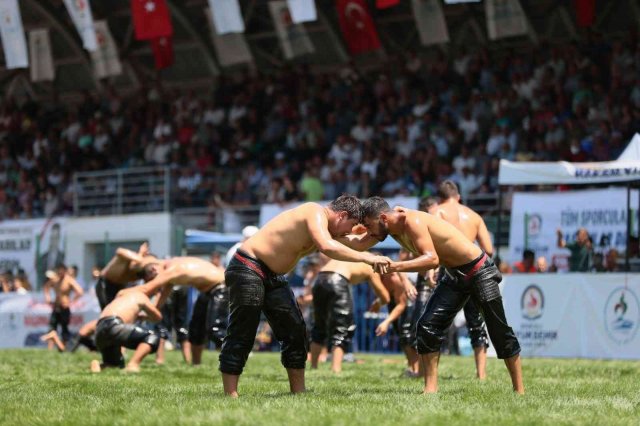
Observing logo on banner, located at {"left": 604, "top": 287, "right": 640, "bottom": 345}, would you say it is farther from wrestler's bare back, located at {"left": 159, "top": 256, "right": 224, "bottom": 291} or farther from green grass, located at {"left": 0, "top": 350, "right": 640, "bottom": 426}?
wrestler's bare back, located at {"left": 159, "top": 256, "right": 224, "bottom": 291}

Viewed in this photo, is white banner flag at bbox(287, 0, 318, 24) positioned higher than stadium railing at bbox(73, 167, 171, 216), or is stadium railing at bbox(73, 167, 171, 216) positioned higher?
white banner flag at bbox(287, 0, 318, 24)

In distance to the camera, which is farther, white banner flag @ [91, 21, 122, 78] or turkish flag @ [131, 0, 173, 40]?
white banner flag @ [91, 21, 122, 78]

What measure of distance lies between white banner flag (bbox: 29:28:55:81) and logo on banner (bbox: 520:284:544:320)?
61.8ft

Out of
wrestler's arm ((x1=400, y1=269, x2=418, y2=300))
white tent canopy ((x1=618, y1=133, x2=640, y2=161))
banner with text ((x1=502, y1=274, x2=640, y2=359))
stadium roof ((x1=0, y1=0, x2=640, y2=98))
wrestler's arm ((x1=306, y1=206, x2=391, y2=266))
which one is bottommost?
banner with text ((x1=502, y1=274, x2=640, y2=359))

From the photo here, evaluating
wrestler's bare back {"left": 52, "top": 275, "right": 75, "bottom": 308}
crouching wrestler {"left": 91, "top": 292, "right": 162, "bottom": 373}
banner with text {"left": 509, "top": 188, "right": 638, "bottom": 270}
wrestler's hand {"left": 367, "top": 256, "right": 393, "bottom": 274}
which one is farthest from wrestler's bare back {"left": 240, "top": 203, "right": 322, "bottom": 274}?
wrestler's bare back {"left": 52, "top": 275, "right": 75, "bottom": 308}

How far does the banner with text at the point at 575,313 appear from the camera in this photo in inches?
690

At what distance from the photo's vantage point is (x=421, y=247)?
9.45 metres

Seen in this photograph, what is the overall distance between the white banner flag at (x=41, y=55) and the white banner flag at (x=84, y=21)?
665 cm

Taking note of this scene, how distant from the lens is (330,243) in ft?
29.5

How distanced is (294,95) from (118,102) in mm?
6582

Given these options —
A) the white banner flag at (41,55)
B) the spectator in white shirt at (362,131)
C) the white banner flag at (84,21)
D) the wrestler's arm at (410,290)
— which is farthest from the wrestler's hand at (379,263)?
the white banner flag at (41,55)

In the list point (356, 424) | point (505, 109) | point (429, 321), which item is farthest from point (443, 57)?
point (356, 424)

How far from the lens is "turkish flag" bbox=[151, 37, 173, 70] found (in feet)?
105

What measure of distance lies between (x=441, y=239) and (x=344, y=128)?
1853 centimetres
